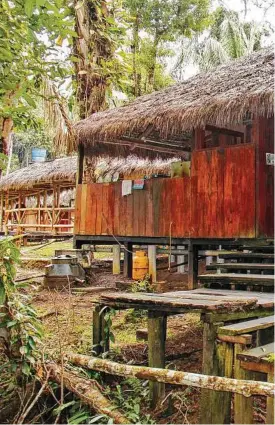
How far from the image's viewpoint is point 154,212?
812cm

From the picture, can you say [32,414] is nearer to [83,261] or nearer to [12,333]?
[12,333]

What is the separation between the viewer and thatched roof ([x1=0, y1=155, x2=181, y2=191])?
12011 millimetres

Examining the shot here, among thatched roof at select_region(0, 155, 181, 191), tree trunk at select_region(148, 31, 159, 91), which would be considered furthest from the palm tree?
thatched roof at select_region(0, 155, 181, 191)

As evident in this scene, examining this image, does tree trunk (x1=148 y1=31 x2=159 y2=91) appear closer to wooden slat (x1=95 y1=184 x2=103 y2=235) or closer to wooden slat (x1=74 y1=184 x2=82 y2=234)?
wooden slat (x1=74 y1=184 x2=82 y2=234)

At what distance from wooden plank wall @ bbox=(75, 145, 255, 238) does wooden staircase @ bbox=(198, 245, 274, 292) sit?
1.67ft

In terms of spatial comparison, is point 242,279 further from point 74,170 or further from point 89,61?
point 74,170

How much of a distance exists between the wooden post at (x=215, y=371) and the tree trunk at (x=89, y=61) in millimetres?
8493

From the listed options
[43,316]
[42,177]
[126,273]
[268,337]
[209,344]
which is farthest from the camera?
[42,177]

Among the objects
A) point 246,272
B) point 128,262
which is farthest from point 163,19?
point 246,272

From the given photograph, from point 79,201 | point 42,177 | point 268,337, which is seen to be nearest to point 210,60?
point 42,177

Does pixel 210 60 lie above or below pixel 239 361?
above

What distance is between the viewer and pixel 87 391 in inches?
129

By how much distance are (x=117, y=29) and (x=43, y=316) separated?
420 centimetres

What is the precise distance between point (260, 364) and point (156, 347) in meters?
1.17
